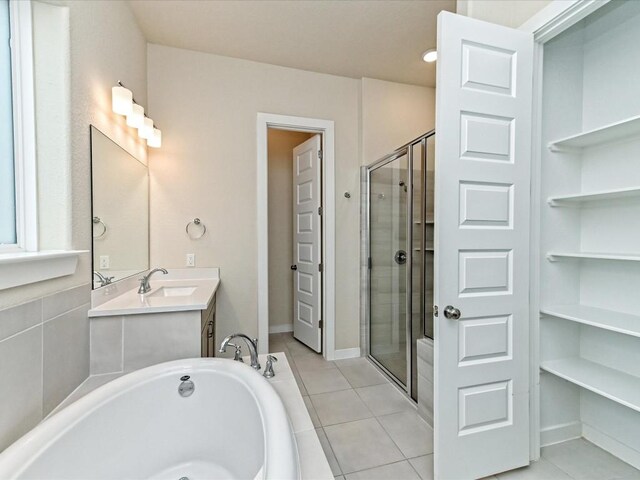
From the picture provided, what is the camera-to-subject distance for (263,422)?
3.43ft

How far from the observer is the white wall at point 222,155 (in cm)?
252

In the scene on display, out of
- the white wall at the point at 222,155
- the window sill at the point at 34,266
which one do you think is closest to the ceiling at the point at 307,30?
the white wall at the point at 222,155

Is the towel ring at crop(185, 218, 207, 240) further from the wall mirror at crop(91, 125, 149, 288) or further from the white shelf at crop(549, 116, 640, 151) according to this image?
the white shelf at crop(549, 116, 640, 151)

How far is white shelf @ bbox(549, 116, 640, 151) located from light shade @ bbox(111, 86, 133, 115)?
8.09 feet

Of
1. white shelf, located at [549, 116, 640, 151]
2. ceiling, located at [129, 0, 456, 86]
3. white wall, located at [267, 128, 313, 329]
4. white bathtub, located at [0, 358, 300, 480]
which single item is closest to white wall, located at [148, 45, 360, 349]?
ceiling, located at [129, 0, 456, 86]

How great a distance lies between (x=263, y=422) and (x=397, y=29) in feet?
8.83

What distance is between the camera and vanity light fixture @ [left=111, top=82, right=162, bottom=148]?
1.75 meters

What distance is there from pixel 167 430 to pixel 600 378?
214cm

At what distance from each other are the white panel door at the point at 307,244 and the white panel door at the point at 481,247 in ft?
5.51

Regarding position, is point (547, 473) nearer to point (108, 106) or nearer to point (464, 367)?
point (464, 367)

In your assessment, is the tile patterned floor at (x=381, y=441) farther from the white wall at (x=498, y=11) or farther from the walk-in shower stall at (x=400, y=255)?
the white wall at (x=498, y=11)

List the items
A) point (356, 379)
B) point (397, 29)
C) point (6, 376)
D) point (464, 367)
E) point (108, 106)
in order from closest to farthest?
point (6, 376), point (464, 367), point (108, 106), point (397, 29), point (356, 379)

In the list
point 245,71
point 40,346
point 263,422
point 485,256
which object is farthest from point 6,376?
point 245,71

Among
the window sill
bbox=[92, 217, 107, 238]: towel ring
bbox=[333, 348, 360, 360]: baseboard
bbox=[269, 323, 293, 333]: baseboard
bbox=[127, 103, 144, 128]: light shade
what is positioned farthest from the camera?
bbox=[269, 323, 293, 333]: baseboard
